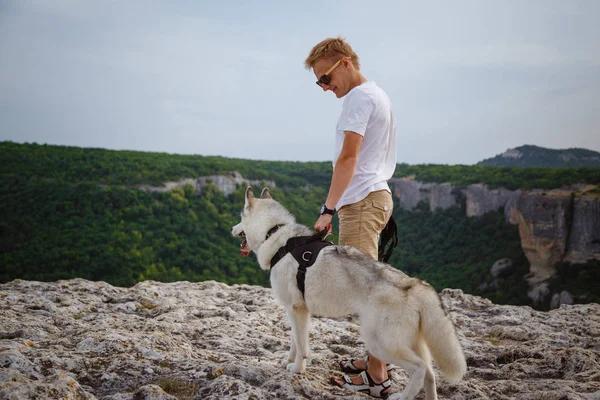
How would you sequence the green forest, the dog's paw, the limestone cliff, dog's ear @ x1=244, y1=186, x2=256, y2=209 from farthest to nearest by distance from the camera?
the limestone cliff
the green forest
dog's ear @ x1=244, y1=186, x2=256, y2=209
the dog's paw

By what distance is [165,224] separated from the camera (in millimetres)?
42688

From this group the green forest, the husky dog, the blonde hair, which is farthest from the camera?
the green forest

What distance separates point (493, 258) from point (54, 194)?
4352 cm

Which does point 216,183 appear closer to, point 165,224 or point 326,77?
point 165,224

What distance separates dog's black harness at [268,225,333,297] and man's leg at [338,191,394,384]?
9.3 inches

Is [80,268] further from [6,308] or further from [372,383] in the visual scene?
[372,383]

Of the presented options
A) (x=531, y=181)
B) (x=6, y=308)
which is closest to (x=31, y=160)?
(x=6, y=308)

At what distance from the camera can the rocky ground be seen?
153 inches

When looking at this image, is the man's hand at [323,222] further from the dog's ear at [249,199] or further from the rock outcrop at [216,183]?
the rock outcrop at [216,183]

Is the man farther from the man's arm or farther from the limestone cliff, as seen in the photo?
the limestone cliff

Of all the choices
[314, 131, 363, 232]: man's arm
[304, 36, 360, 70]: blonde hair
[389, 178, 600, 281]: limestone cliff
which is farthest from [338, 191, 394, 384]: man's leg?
[389, 178, 600, 281]: limestone cliff

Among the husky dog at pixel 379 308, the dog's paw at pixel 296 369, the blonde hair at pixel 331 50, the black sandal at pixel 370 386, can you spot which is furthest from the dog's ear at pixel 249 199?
the black sandal at pixel 370 386

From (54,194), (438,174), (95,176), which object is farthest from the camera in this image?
(438,174)

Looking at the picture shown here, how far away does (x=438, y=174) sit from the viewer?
197 ft
